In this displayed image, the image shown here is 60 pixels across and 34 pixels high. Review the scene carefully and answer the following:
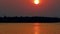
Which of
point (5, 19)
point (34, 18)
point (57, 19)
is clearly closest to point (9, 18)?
point (5, 19)

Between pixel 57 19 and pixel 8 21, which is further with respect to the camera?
pixel 8 21

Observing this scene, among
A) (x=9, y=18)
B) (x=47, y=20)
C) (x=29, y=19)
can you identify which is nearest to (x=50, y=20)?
(x=47, y=20)

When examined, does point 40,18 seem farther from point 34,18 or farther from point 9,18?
point 9,18

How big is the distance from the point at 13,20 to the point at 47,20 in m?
2.33

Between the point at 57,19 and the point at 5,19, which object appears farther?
the point at 5,19

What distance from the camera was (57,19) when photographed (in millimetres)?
18688

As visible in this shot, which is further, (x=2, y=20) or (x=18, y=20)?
(x=18, y=20)

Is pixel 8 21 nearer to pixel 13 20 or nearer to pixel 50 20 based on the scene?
pixel 13 20

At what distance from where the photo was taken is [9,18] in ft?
66.4

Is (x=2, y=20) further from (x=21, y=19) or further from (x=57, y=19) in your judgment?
(x=57, y=19)

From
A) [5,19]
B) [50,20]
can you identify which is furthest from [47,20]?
[5,19]

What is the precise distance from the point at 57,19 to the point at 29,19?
100 inches

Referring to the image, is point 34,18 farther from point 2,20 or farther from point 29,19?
point 2,20

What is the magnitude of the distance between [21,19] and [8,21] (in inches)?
36.3
